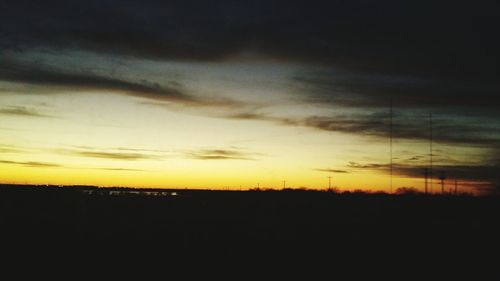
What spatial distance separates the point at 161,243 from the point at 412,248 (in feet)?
50.0

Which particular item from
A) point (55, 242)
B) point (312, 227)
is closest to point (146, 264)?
point (55, 242)

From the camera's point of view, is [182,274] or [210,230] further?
[210,230]

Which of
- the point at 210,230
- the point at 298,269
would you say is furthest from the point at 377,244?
the point at 210,230

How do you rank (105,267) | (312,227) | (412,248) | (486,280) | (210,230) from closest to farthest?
(486,280)
(105,267)
(412,248)
(210,230)
(312,227)

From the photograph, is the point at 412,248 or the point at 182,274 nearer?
the point at 182,274

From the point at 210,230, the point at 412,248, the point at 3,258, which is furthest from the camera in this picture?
the point at 210,230

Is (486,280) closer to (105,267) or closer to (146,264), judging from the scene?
(146,264)

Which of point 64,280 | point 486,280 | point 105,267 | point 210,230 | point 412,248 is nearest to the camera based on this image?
point 64,280

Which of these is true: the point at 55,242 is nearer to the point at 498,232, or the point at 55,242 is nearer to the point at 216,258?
the point at 216,258

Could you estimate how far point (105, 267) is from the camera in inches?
830

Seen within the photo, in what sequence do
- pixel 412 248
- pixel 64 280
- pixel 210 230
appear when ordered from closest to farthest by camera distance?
pixel 64 280
pixel 412 248
pixel 210 230

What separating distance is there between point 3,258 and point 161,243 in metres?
9.09

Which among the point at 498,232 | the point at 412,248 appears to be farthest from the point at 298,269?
the point at 498,232

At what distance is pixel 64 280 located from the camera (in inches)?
726
